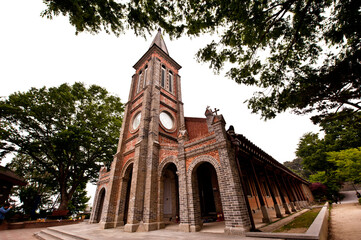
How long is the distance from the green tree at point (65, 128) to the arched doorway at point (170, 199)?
10407 mm

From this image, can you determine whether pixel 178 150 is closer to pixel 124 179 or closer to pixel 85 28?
pixel 124 179

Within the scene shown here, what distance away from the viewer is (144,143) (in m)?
11.4

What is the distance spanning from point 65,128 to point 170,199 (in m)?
15.0

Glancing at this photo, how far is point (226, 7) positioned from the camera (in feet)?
14.6

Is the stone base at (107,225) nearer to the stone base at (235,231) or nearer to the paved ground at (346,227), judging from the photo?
the stone base at (235,231)

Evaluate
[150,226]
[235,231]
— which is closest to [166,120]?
[150,226]

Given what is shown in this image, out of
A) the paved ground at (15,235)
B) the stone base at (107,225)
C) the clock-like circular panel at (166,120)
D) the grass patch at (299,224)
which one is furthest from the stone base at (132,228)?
the clock-like circular panel at (166,120)

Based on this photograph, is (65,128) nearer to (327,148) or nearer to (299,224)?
(299,224)

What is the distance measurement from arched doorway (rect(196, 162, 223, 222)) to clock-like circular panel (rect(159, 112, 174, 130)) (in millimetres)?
5054

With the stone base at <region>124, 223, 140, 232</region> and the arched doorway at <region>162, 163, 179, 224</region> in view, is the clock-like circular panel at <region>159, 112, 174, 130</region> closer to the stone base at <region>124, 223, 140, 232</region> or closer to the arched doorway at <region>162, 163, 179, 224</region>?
the arched doorway at <region>162, 163, 179, 224</region>

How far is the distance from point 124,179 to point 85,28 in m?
11.3

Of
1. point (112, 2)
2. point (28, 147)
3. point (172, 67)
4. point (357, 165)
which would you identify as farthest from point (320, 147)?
point (28, 147)

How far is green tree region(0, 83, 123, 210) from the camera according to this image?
1477 cm

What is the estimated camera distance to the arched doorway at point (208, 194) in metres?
10.6
